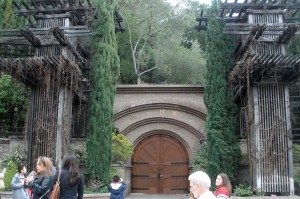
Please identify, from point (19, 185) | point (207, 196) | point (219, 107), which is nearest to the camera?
point (207, 196)

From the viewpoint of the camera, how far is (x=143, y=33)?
25266 millimetres

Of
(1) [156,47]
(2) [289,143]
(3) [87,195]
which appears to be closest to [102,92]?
(3) [87,195]

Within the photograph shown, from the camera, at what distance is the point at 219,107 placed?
14172 millimetres

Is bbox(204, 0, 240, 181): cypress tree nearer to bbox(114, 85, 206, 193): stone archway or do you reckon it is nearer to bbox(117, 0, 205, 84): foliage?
bbox(114, 85, 206, 193): stone archway

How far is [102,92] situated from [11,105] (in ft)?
18.0

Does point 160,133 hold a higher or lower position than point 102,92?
lower

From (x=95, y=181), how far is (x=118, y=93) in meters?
4.99

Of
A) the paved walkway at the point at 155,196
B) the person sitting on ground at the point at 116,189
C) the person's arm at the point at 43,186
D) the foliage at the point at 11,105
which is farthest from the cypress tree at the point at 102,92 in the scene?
the person's arm at the point at 43,186

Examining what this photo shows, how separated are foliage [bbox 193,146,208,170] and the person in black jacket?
10.6m

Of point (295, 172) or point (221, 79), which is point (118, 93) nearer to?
point (221, 79)

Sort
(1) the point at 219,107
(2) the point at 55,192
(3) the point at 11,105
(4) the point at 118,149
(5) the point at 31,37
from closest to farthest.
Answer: (2) the point at 55,192
(5) the point at 31,37
(1) the point at 219,107
(4) the point at 118,149
(3) the point at 11,105

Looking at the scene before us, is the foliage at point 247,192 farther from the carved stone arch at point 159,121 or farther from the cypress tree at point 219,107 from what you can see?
the carved stone arch at point 159,121

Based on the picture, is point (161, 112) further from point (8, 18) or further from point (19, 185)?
point (19, 185)

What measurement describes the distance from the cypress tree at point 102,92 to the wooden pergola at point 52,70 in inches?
20.0
